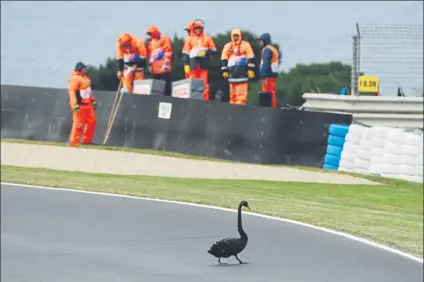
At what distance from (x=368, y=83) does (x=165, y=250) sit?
1805cm

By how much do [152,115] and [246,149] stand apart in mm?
2588

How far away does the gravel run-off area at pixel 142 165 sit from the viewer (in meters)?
24.7

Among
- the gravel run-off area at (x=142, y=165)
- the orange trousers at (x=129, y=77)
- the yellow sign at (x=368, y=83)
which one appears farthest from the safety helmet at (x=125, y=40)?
the yellow sign at (x=368, y=83)

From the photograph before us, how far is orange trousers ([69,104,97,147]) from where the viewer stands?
28.9 meters

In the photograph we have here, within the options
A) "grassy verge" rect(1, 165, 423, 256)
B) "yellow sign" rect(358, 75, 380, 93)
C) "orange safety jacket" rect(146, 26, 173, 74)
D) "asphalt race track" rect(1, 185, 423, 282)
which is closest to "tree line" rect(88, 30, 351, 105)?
"yellow sign" rect(358, 75, 380, 93)

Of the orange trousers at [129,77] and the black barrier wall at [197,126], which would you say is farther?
the orange trousers at [129,77]

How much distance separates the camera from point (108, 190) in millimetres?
20156

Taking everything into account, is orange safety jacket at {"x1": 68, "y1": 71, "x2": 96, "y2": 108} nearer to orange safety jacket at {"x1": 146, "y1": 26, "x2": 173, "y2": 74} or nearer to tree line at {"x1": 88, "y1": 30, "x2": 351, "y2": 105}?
orange safety jacket at {"x1": 146, "y1": 26, "x2": 173, "y2": 74}

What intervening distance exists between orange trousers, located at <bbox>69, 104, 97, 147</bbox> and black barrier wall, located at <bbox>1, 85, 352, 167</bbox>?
6.6 inches

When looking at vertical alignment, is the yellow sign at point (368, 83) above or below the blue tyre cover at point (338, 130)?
above

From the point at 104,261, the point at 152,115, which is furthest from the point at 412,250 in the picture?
the point at 152,115

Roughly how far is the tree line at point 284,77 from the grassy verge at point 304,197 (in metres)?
6.68

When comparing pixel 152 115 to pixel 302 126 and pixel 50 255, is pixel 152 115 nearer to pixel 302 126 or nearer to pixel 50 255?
pixel 302 126

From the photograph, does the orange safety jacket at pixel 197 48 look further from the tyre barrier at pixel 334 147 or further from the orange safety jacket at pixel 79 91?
the tyre barrier at pixel 334 147
